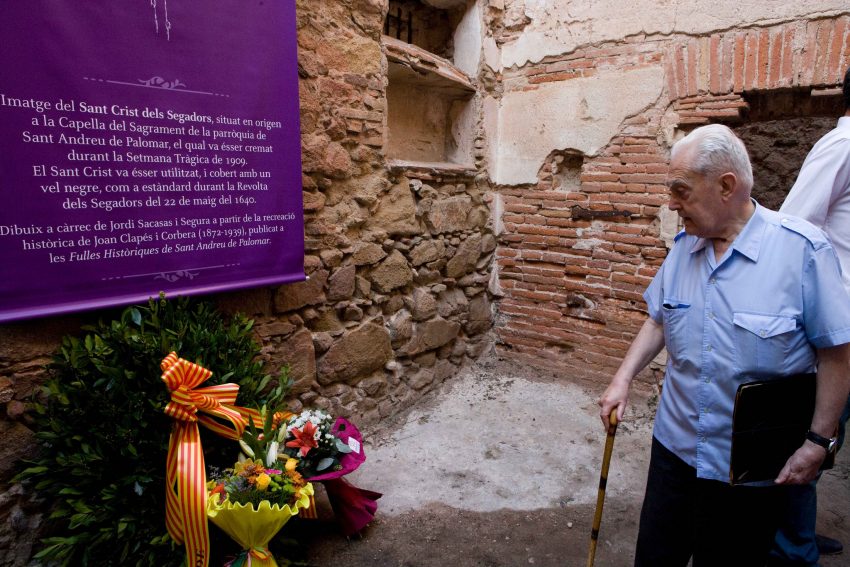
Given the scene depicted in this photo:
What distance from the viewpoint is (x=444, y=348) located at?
4.19 meters

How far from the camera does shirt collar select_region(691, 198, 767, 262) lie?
1427mm

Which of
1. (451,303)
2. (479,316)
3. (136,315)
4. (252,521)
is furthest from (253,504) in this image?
(479,316)

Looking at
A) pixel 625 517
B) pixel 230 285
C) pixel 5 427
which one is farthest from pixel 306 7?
pixel 625 517

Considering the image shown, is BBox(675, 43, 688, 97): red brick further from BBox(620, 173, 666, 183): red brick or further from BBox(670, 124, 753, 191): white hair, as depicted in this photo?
BBox(670, 124, 753, 191): white hair

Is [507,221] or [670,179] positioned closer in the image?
[670,179]

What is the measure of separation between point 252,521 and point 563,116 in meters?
3.72

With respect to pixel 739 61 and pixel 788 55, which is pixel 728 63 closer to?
pixel 739 61

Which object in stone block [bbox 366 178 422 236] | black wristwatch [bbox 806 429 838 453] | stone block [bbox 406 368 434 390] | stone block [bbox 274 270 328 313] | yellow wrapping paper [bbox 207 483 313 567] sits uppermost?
stone block [bbox 366 178 422 236]

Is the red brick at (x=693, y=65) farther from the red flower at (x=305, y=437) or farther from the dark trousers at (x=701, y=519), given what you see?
the red flower at (x=305, y=437)

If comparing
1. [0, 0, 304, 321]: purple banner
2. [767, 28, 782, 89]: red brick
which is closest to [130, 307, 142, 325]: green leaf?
[0, 0, 304, 321]: purple banner

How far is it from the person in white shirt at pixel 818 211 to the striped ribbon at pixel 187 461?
88.0 inches

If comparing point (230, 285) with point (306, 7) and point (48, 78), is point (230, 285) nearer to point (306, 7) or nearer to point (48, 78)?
point (48, 78)

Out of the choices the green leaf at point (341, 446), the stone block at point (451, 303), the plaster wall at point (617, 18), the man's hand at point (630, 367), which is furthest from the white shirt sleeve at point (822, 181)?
the stone block at point (451, 303)

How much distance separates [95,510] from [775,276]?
2346mm
